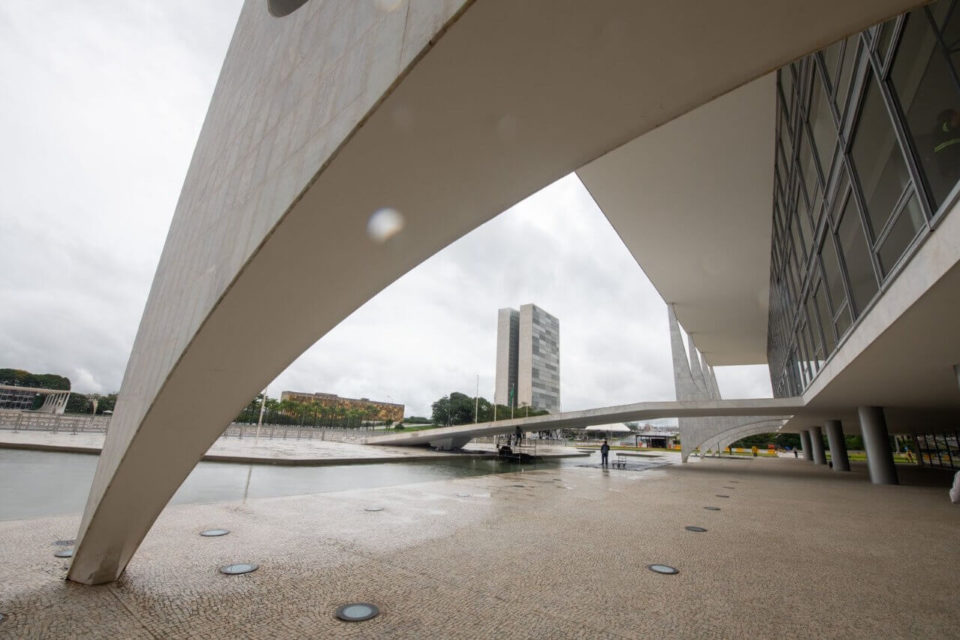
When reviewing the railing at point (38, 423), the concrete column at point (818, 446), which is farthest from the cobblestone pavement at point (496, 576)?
the railing at point (38, 423)

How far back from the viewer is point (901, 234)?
6.48 metres

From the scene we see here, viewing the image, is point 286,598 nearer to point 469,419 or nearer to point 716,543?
point 716,543

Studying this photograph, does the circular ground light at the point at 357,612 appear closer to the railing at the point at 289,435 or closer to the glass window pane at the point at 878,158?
the glass window pane at the point at 878,158

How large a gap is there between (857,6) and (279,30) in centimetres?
457

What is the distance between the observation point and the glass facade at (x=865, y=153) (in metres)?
5.16

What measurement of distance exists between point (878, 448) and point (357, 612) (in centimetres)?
2087

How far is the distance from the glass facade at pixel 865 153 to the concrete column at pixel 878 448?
5609mm

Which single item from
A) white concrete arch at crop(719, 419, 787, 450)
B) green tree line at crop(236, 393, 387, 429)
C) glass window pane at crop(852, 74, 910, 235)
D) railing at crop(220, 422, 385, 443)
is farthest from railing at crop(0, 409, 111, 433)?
green tree line at crop(236, 393, 387, 429)

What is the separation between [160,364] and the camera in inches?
143

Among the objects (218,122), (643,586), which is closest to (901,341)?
(643,586)

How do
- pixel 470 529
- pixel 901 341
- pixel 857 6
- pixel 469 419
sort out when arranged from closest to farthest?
pixel 857 6 < pixel 470 529 < pixel 901 341 < pixel 469 419

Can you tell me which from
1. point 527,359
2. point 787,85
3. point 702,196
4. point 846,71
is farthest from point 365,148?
point 527,359

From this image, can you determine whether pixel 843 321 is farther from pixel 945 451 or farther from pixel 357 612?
pixel 945 451

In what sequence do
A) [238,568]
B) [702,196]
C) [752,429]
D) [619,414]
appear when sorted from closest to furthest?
[238,568]
[702,196]
[619,414]
[752,429]
